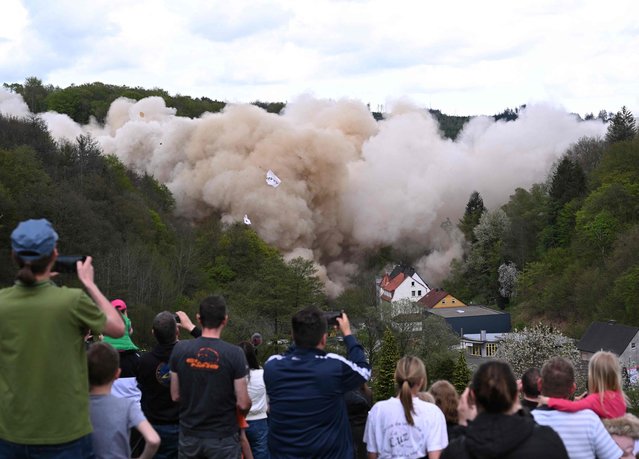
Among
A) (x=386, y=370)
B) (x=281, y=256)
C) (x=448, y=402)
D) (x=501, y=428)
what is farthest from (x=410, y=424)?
(x=281, y=256)

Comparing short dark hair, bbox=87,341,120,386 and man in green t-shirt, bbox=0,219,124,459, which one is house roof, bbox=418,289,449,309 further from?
man in green t-shirt, bbox=0,219,124,459

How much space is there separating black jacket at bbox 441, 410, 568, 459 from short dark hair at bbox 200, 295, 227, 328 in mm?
1948

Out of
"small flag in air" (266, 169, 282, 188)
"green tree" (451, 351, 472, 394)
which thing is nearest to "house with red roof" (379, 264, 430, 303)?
"small flag in air" (266, 169, 282, 188)

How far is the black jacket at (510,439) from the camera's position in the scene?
3.75 meters

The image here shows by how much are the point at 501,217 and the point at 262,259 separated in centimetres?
1665

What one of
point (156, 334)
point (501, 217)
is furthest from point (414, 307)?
point (156, 334)

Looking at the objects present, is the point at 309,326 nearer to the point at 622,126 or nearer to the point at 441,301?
the point at 441,301

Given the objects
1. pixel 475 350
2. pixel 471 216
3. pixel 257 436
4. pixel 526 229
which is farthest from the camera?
pixel 471 216

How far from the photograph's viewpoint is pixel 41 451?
4027 mm

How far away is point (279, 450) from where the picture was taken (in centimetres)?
509

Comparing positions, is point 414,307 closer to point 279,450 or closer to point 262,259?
point 262,259

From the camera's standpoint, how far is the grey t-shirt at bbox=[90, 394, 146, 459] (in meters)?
4.48

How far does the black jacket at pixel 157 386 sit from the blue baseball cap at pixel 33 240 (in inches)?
89.9

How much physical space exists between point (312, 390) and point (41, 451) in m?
1.63
